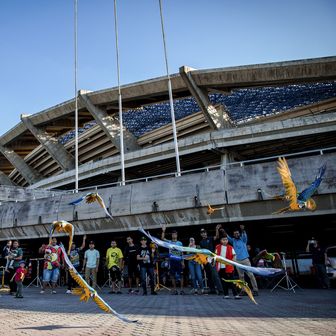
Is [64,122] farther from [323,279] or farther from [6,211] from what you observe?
[323,279]

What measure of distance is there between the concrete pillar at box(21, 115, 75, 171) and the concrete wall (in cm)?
2457

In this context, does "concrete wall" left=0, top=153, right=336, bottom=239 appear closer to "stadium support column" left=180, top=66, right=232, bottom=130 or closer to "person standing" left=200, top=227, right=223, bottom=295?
"person standing" left=200, top=227, right=223, bottom=295

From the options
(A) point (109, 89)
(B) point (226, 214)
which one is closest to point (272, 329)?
(B) point (226, 214)

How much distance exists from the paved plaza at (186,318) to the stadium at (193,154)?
483 centimetres

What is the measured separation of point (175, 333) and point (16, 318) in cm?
338

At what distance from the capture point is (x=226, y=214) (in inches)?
480

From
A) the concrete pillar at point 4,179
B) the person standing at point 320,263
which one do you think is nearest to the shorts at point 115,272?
the person standing at point 320,263

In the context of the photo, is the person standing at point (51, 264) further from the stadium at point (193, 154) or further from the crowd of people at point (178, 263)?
the stadium at point (193, 154)

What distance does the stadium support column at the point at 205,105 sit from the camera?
2818 centimetres

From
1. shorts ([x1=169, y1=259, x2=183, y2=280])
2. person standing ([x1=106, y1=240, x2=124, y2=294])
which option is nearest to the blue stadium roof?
person standing ([x1=106, y1=240, x2=124, y2=294])

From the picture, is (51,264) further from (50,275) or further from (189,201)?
(189,201)

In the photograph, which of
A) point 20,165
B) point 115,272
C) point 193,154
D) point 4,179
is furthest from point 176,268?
point 4,179

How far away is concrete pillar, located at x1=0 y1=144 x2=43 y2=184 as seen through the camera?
1826 inches

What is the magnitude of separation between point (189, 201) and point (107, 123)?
24.0 metres
